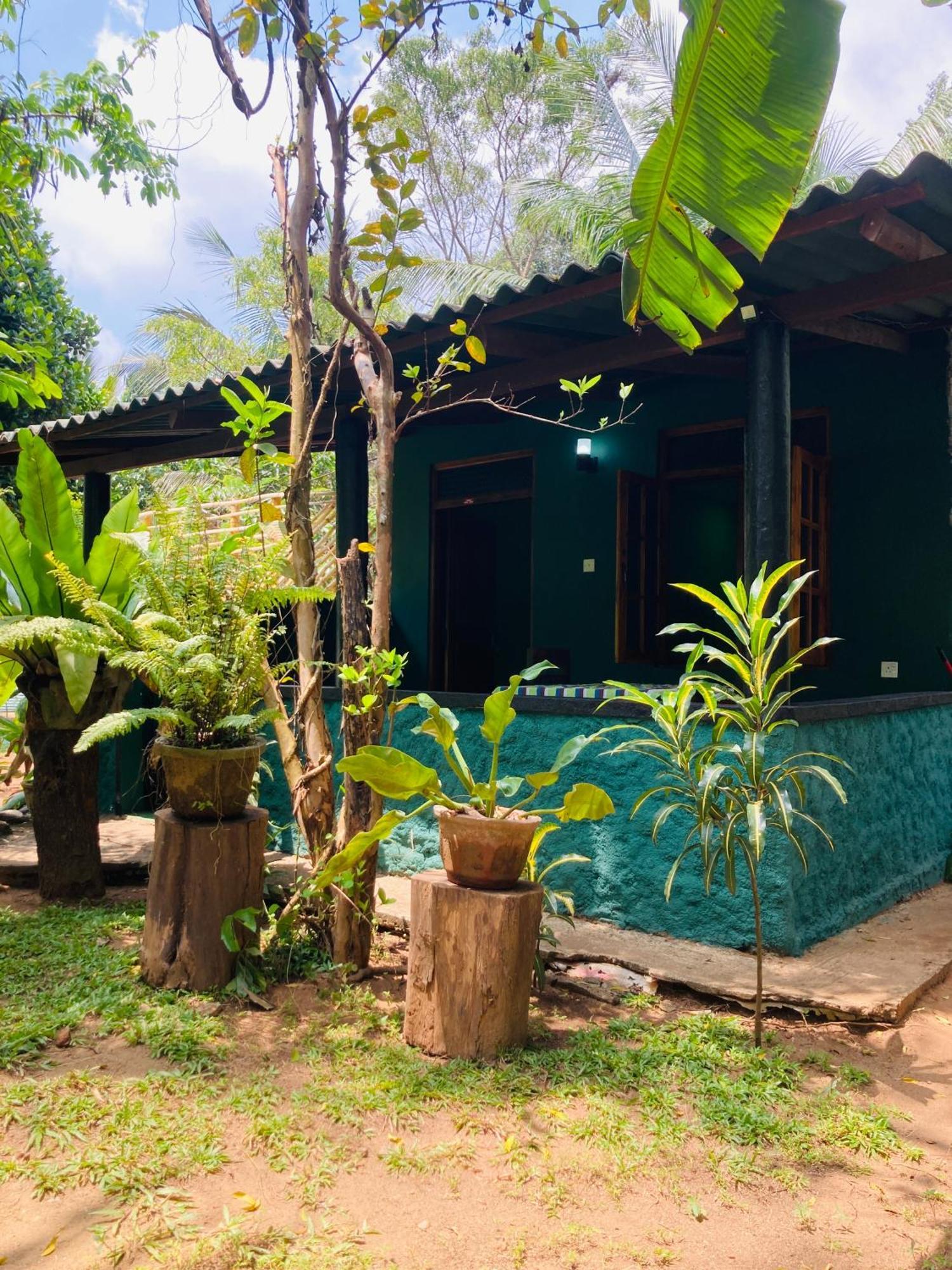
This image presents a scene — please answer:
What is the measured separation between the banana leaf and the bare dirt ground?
6.34 feet

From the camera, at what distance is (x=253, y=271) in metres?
22.8

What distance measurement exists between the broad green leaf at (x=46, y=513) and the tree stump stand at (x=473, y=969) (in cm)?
258

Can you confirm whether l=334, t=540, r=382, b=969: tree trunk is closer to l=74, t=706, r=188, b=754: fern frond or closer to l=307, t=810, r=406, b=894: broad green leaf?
l=307, t=810, r=406, b=894: broad green leaf

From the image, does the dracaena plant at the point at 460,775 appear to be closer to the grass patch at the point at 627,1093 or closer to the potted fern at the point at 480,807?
the potted fern at the point at 480,807

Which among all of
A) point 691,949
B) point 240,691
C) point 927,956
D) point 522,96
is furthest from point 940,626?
point 522,96

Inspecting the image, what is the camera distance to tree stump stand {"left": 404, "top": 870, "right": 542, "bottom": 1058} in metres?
2.90

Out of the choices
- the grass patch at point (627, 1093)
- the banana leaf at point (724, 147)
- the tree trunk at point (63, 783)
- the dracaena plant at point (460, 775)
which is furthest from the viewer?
the tree trunk at point (63, 783)

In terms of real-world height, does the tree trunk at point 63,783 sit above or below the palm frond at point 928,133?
below

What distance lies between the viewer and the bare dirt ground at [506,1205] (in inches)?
78.2

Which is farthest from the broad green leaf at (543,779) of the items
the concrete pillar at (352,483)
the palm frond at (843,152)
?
the palm frond at (843,152)

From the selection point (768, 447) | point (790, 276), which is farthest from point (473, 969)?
point (790, 276)

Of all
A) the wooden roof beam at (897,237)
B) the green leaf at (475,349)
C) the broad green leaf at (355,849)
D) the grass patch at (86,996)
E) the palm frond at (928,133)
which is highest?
the palm frond at (928,133)

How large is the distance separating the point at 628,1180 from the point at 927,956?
219 centimetres

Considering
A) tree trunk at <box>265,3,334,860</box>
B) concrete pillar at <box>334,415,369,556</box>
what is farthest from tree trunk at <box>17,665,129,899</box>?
concrete pillar at <box>334,415,369,556</box>
